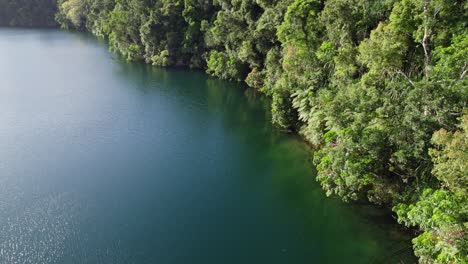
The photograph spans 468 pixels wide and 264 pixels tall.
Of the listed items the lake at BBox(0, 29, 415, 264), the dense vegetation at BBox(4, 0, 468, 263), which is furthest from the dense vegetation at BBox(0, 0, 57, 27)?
the dense vegetation at BBox(4, 0, 468, 263)

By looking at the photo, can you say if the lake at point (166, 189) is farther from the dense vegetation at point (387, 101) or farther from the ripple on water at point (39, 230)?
the dense vegetation at point (387, 101)

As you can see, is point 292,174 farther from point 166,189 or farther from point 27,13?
point 27,13

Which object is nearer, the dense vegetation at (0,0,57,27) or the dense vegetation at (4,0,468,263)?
the dense vegetation at (4,0,468,263)

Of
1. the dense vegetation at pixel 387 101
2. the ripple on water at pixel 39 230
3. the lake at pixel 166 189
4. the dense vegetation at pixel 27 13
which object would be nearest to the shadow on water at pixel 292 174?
the lake at pixel 166 189

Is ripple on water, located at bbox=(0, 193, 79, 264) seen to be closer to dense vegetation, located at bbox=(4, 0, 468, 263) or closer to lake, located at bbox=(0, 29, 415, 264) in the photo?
lake, located at bbox=(0, 29, 415, 264)

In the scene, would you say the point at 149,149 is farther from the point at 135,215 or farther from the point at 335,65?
the point at 335,65

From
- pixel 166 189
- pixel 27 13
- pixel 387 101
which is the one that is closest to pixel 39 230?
pixel 166 189

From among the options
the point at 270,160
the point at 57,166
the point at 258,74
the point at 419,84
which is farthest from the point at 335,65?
the point at 57,166
